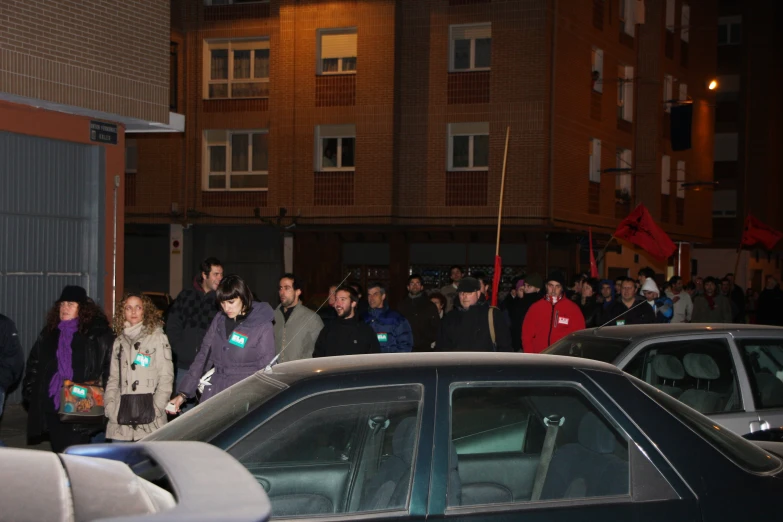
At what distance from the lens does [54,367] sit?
27.3 feet

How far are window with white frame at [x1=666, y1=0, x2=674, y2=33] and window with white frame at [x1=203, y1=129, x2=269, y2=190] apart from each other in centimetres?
1571

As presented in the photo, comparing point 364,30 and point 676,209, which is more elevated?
point 364,30

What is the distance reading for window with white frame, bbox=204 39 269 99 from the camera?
1208 inches

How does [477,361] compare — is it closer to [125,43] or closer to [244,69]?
[125,43]

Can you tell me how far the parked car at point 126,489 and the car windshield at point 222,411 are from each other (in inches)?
41.7

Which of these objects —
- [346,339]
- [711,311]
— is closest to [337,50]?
[711,311]

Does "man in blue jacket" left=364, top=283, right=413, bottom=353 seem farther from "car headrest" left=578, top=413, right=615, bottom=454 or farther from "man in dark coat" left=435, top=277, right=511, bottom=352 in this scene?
"car headrest" left=578, top=413, right=615, bottom=454

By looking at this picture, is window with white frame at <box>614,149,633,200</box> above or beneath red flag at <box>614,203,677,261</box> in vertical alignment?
above

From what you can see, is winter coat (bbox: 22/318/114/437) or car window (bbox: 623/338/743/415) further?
winter coat (bbox: 22/318/114/437)

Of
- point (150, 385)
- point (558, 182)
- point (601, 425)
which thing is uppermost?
point (558, 182)

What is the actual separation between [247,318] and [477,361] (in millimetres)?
3736

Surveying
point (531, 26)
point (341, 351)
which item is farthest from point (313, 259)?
point (341, 351)

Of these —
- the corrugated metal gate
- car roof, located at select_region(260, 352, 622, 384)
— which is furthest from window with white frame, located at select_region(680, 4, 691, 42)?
car roof, located at select_region(260, 352, 622, 384)

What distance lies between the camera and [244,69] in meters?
30.8
